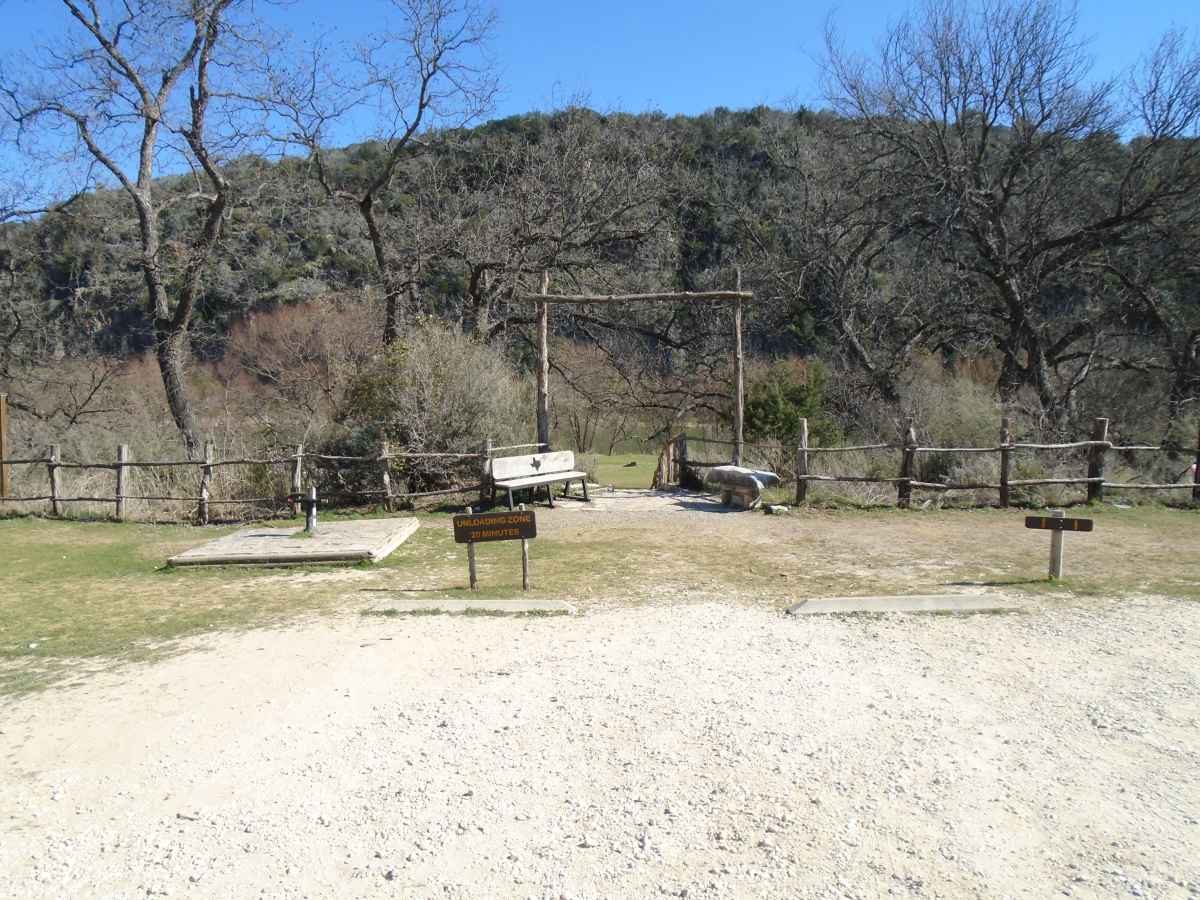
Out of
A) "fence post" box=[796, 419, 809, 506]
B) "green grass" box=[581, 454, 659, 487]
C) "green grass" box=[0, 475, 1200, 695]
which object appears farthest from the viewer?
"green grass" box=[581, 454, 659, 487]

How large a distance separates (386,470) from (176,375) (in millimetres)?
7768

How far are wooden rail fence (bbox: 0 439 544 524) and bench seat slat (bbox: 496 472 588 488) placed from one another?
68cm

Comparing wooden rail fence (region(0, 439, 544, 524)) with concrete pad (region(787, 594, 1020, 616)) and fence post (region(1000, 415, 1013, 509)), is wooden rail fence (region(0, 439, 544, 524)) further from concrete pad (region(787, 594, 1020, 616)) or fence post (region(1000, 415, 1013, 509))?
fence post (region(1000, 415, 1013, 509))

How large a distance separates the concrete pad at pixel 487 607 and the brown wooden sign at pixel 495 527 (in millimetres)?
572

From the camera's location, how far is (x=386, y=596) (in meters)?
7.80

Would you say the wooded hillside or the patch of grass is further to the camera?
the wooded hillside

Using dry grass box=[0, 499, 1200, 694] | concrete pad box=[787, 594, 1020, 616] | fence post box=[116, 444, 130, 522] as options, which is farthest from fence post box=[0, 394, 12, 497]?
concrete pad box=[787, 594, 1020, 616]

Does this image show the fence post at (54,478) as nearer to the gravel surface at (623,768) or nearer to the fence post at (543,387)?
the fence post at (543,387)

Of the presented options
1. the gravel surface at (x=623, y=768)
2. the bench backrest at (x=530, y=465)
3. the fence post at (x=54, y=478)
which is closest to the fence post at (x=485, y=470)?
the bench backrest at (x=530, y=465)

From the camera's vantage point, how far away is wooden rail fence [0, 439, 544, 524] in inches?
504

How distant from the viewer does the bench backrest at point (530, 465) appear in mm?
12656

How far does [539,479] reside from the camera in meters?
13.2

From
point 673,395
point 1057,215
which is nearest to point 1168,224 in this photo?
point 1057,215

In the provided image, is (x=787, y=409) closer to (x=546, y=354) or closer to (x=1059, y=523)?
(x=546, y=354)
